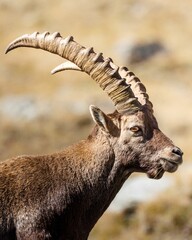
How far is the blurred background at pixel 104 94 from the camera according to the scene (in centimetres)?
3891

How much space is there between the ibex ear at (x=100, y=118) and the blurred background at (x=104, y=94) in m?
19.2

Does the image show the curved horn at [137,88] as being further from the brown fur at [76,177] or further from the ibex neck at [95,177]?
the ibex neck at [95,177]

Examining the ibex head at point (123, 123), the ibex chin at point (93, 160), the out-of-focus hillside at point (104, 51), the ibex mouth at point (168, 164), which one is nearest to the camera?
the ibex chin at point (93, 160)

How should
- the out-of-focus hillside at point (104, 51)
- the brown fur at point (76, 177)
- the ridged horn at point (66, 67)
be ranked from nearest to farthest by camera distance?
the brown fur at point (76, 177)
the ridged horn at point (66, 67)
the out-of-focus hillside at point (104, 51)

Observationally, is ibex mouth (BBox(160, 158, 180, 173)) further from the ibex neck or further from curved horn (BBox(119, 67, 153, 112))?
curved horn (BBox(119, 67, 153, 112))

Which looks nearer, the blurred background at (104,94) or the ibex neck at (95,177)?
the ibex neck at (95,177)

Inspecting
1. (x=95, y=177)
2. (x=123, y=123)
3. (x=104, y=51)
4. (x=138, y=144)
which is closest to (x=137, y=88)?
(x=123, y=123)

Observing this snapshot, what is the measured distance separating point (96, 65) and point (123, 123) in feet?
4.57

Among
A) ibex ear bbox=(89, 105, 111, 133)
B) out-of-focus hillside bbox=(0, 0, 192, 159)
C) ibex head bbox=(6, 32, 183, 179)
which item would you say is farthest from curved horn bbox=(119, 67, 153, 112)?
out-of-focus hillside bbox=(0, 0, 192, 159)

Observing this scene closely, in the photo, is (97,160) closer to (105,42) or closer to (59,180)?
(59,180)

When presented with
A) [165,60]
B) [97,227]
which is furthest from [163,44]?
[97,227]

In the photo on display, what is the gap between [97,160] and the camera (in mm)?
16531

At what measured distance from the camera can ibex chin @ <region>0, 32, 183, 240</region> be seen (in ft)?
52.0

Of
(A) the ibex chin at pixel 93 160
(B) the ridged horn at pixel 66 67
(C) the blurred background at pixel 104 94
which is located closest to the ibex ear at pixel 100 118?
(A) the ibex chin at pixel 93 160
